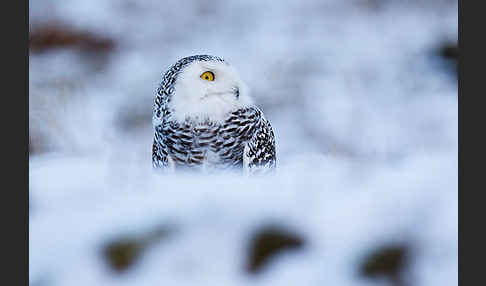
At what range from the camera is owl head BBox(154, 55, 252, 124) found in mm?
1272

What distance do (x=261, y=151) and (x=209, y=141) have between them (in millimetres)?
143

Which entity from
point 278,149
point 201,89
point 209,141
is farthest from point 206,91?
point 278,149

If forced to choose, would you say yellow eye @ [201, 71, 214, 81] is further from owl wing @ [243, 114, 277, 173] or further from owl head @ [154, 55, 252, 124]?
owl wing @ [243, 114, 277, 173]

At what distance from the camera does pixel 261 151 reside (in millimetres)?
1369

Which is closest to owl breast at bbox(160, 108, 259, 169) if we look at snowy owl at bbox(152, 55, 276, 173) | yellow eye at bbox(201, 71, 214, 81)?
snowy owl at bbox(152, 55, 276, 173)

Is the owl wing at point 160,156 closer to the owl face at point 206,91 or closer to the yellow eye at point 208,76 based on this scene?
the owl face at point 206,91

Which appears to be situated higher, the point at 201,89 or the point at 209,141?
the point at 201,89

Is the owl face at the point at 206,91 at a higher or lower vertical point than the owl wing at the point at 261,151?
higher

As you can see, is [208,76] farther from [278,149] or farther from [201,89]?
[278,149]

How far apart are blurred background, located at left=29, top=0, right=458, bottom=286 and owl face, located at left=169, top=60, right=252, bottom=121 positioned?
0.09 m

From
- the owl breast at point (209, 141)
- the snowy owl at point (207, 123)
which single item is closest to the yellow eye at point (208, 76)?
the snowy owl at point (207, 123)

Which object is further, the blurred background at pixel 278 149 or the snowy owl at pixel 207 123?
the snowy owl at pixel 207 123

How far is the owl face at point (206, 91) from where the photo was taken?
4.17 feet

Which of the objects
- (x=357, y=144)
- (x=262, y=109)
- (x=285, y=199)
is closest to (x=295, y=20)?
(x=262, y=109)
